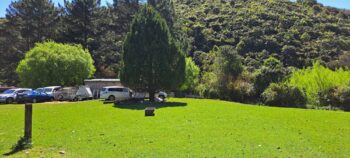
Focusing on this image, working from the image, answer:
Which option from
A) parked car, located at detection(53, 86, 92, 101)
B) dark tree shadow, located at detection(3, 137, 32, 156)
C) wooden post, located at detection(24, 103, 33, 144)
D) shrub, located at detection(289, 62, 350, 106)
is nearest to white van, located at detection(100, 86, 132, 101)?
parked car, located at detection(53, 86, 92, 101)

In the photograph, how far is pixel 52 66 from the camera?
153 ft

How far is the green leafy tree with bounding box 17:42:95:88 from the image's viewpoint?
4647 cm

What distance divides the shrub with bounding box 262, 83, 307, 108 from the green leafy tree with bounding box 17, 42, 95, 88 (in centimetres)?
2428

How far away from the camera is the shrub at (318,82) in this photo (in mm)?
40709

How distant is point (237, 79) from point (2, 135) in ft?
118

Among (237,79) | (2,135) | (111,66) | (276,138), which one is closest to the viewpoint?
(276,138)

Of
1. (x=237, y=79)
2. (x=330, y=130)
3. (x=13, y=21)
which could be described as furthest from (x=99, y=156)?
(x=13, y=21)

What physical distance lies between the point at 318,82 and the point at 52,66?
31.7 meters

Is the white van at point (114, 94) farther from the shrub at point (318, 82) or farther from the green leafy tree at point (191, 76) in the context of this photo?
the shrub at point (318, 82)

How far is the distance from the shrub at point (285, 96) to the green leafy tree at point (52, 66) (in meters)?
24.3

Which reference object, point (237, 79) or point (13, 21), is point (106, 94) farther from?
point (13, 21)

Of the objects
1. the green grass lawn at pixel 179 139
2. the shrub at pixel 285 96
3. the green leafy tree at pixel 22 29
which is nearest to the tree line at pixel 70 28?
the green leafy tree at pixel 22 29

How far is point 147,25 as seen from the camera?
3528 cm

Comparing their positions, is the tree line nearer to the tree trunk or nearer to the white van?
the white van
